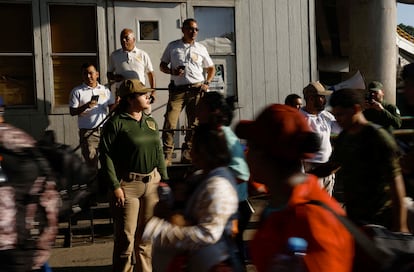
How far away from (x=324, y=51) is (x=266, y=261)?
17.8 metres

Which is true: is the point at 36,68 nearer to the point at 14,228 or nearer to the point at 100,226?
the point at 100,226

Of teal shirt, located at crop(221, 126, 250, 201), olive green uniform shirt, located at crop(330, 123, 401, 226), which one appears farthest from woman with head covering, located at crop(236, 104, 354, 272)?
teal shirt, located at crop(221, 126, 250, 201)

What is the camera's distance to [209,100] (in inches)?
183

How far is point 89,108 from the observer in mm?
8172

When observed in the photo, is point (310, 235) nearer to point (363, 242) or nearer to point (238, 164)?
point (363, 242)

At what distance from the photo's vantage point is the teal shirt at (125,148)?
5.26 metres

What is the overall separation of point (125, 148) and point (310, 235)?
347cm

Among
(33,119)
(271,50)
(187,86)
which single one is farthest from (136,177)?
(271,50)

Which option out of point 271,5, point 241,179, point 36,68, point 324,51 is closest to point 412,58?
point 324,51

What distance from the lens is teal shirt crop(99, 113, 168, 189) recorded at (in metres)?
5.26

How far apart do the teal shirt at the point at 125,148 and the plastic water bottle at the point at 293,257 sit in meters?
3.27

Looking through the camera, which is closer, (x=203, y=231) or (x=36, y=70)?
(x=203, y=231)

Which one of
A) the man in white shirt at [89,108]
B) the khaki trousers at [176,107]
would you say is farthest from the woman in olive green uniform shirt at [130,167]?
the khaki trousers at [176,107]

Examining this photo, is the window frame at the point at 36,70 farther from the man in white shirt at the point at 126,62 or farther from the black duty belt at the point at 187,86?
the black duty belt at the point at 187,86
